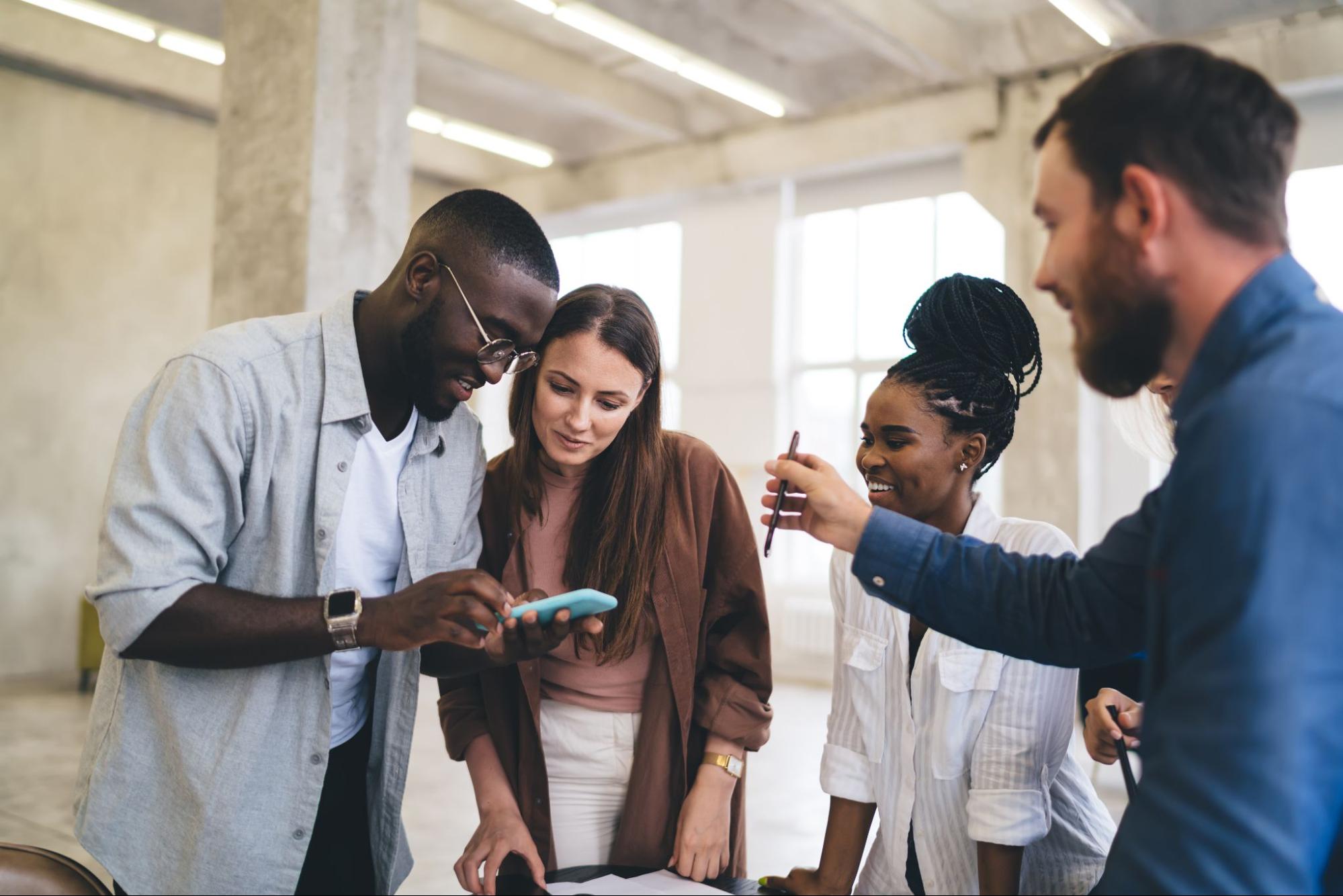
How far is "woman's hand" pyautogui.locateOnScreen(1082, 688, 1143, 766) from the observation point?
1667mm

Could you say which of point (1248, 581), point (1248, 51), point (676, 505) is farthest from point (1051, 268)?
point (1248, 51)

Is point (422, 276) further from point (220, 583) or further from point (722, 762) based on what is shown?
point (722, 762)

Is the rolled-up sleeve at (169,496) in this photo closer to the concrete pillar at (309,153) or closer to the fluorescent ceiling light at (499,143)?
the concrete pillar at (309,153)

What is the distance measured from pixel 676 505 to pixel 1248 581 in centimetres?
134

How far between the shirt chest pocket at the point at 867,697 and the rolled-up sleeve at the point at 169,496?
3.14 feet

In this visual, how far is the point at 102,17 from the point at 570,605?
8.57 meters

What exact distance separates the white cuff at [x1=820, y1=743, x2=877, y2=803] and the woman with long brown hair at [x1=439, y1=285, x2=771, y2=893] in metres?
0.31

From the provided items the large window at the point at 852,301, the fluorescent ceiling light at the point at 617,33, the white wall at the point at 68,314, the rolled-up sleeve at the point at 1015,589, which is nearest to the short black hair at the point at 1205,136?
the rolled-up sleeve at the point at 1015,589

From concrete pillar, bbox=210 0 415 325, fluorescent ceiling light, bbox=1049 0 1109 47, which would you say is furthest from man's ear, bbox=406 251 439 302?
fluorescent ceiling light, bbox=1049 0 1109 47

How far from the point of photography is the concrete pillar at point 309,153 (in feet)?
14.7

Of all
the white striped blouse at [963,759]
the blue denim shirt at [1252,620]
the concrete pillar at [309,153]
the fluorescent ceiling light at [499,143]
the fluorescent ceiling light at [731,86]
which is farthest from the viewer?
the fluorescent ceiling light at [499,143]

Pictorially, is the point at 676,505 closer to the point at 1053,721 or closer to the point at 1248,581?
the point at 1053,721

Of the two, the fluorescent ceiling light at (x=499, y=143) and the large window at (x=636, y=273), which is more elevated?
the fluorescent ceiling light at (x=499, y=143)

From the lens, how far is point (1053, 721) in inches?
61.2
